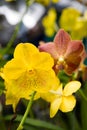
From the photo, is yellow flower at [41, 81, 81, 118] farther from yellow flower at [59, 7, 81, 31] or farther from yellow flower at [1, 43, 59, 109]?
yellow flower at [59, 7, 81, 31]

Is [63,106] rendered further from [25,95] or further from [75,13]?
[75,13]

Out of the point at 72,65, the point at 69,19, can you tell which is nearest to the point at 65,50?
the point at 72,65

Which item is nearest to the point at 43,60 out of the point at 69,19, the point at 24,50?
the point at 24,50

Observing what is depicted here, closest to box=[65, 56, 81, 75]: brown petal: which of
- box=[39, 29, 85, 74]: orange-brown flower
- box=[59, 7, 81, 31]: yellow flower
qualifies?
box=[39, 29, 85, 74]: orange-brown flower

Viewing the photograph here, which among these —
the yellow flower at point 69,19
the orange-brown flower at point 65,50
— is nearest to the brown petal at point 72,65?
the orange-brown flower at point 65,50

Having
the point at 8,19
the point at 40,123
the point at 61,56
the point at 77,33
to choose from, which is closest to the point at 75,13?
the point at 77,33

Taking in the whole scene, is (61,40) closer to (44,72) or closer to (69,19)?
(44,72)

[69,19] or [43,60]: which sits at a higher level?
[43,60]

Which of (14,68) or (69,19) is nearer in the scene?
(14,68)
